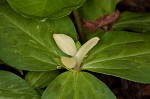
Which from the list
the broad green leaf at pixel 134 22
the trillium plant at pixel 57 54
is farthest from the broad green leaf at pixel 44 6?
the broad green leaf at pixel 134 22

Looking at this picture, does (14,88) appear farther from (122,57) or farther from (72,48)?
(122,57)

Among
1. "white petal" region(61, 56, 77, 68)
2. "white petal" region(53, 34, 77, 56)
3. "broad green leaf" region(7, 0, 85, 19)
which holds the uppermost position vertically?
"broad green leaf" region(7, 0, 85, 19)

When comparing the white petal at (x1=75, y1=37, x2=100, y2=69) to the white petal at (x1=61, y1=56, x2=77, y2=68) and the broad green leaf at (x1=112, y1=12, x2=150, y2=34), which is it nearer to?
the white petal at (x1=61, y1=56, x2=77, y2=68)

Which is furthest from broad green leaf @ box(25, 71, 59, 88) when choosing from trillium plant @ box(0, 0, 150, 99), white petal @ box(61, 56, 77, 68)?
white petal @ box(61, 56, 77, 68)

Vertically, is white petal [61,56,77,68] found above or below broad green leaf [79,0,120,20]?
below

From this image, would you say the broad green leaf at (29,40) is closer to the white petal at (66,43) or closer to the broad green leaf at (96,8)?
the white petal at (66,43)

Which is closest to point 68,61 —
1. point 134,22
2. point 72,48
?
point 72,48

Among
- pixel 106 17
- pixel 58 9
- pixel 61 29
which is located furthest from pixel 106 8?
pixel 58 9
